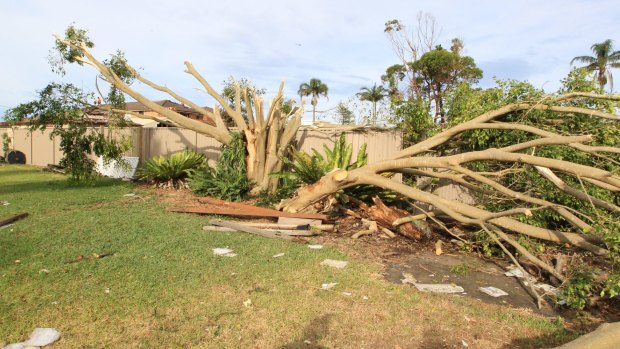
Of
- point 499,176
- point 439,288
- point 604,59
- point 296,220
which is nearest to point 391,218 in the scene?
point 296,220

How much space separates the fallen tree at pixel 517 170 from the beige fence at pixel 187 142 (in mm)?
1540

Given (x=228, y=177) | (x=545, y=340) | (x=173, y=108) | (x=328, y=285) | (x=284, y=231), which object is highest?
(x=173, y=108)

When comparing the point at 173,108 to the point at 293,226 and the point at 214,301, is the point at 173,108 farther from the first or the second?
the point at 214,301

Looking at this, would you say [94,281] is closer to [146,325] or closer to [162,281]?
[162,281]

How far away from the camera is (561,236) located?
5707 mm

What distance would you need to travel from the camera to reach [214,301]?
419 centimetres

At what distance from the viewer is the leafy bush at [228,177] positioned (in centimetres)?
994

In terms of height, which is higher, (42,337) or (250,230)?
(250,230)

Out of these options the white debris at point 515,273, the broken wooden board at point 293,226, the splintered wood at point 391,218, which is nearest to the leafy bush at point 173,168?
the broken wooden board at point 293,226

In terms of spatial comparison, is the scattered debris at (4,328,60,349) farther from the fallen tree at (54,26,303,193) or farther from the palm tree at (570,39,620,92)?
the palm tree at (570,39,620,92)

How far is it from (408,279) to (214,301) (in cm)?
237

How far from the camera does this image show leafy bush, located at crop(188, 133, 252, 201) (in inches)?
391

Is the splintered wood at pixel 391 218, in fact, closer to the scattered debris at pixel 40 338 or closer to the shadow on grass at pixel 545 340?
the shadow on grass at pixel 545 340

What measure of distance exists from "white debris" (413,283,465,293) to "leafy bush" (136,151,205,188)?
7546 millimetres
